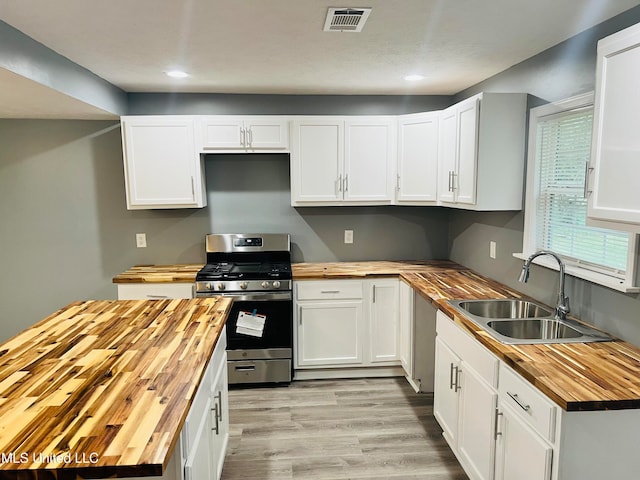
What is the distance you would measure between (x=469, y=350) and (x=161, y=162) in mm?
2708

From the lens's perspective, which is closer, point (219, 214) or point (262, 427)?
point (262, 427)

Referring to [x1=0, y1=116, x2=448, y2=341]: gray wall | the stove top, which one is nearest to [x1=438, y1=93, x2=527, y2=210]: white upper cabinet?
[x1=0, y1=116, x2=448, y2=341]: gray wall

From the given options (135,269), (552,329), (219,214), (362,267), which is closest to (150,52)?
(219,214)

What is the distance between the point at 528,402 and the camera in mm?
1650

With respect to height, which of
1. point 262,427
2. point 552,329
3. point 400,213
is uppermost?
point 400,213

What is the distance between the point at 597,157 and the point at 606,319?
86cm

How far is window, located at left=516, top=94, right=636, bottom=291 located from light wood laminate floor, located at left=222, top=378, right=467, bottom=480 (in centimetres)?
135

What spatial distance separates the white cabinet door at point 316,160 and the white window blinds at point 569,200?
5.13 feet

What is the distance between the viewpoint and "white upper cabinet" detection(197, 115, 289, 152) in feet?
11.4

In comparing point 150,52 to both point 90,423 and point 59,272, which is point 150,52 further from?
point 59,272

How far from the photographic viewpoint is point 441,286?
2.97 meters

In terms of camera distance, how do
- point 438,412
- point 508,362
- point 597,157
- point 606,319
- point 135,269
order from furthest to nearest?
point 135,269
point 438,412
point 606,319
point 508,362
point 597,157

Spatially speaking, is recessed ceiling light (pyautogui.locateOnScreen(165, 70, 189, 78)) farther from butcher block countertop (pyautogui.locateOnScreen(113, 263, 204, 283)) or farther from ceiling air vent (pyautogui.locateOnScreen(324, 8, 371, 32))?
butcher block countertop (pyautogui.locateOnScreen(113, 263, 204, 283))

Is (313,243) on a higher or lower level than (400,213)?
lower
